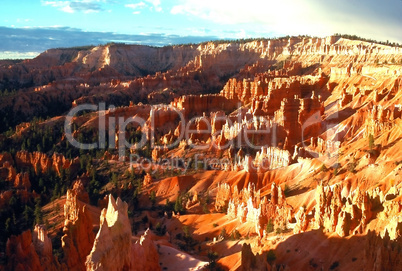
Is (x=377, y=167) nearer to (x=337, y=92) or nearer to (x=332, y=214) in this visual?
(x=332, y=214)

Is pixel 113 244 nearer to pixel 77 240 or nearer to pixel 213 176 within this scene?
pixel 77 240

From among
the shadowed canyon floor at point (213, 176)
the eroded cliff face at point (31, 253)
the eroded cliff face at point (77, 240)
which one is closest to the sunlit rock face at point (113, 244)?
the shadowed canyon floor at point (213, 176)

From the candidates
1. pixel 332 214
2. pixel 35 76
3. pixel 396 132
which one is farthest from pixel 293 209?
pixel 35 76

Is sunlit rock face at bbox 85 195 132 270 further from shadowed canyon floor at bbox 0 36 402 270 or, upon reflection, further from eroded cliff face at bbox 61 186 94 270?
eroded cliff face at bbox 61 186 94 270

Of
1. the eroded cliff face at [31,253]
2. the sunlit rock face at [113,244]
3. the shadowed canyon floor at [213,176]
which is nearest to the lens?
the sunlit rock face at [113,244]

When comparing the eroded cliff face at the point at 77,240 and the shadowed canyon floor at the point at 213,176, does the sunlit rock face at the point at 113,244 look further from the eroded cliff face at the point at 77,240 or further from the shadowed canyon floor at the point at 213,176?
the eroded cliff face at the point at 77,240

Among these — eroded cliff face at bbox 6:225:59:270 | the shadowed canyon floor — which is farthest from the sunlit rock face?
eroded cliff face at bbox 6:225:59:270

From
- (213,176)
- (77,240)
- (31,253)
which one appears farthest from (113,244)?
(213,176)

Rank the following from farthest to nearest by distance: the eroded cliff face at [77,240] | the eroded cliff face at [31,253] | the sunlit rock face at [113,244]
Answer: the eroded cliff face at [77,240] < the eroded cliff face at [31,253] < the sunlit rock face at [113,244]

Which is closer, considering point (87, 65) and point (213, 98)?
point (213, 98)

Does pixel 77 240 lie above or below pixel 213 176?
above

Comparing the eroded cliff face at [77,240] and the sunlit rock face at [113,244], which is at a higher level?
the sunlit rock face at [113,244]
